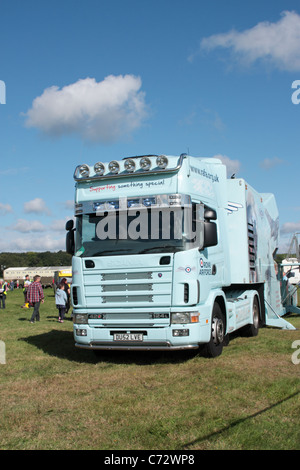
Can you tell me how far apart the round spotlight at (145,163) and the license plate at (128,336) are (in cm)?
294

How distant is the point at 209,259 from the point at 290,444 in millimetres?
4766

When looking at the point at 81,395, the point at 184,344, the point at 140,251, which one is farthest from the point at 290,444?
the point at 140,251

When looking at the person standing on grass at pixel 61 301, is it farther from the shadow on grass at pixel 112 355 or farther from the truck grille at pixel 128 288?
the truck grille at pixel 128 288

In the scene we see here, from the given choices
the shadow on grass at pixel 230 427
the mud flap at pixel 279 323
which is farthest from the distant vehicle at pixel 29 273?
the shadow on grass at pixel 230 427

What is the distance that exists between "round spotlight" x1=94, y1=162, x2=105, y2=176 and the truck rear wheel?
331 centimetres

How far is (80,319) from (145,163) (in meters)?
3.06

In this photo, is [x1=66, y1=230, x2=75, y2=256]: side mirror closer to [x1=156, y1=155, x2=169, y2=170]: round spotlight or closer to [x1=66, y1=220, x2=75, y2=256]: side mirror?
[x1=66, y1=220, x2=75, y2=256]: side mirror

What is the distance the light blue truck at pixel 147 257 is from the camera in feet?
26.8

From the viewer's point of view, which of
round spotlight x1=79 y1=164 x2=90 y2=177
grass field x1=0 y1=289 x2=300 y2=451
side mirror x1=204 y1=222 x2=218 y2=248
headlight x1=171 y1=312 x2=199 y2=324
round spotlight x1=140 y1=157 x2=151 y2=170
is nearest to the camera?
grass field x1=0 y1=289 x2=300 y2=451

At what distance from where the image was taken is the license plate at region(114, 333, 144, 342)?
829cm

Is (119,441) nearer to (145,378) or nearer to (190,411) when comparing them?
(190,411)

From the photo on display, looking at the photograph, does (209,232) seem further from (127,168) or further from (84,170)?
(84,170)

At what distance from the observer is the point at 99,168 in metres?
9.09

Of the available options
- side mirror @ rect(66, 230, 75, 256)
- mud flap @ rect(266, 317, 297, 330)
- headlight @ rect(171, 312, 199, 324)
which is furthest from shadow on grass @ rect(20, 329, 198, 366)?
mud flap @ rect(266, 317, 297, 330)
